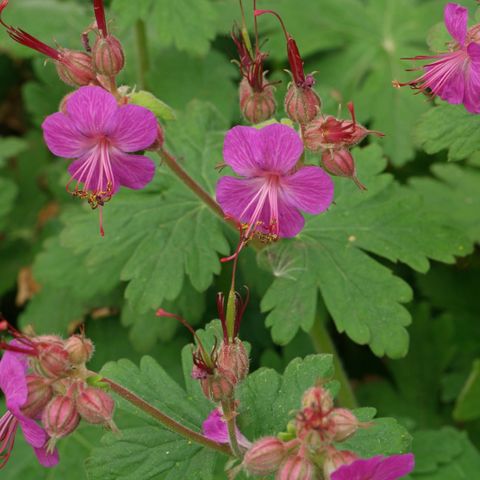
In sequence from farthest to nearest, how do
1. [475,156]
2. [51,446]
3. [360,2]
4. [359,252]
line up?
[360,2] → [475,156] → [359,252] → [51,446]

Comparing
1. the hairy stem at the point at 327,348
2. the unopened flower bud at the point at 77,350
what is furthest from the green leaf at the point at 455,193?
the unopened flower bud at the point at 77,350

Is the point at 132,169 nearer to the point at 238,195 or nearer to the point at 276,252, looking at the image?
the point at 238,195

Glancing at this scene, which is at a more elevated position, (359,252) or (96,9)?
(96,9)

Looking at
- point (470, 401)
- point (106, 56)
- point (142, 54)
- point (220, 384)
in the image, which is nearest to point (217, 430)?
point (220, 384)

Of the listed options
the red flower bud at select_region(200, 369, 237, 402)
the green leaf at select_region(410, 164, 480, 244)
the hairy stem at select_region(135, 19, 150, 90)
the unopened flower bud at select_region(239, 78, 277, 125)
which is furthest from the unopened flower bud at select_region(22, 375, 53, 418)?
the hairy stem at select_region(135, 19, 150, 90)

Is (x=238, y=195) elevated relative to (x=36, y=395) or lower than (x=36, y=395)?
elevated

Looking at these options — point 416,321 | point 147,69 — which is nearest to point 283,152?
point 416,321

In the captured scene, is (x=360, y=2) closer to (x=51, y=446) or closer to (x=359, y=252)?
(x=359, y=252)
